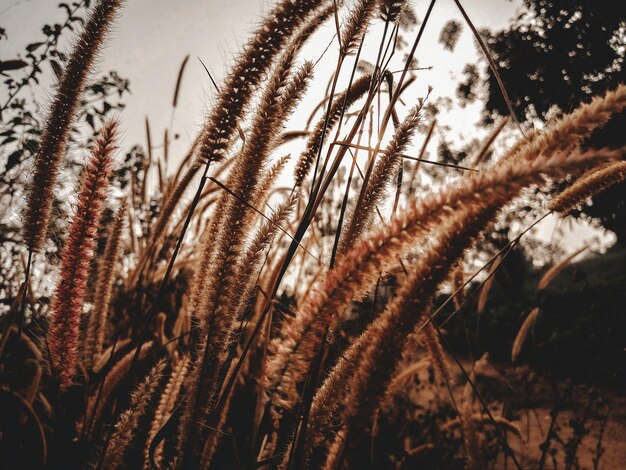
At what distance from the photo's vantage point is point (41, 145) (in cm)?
103

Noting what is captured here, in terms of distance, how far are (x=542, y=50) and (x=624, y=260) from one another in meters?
16.1

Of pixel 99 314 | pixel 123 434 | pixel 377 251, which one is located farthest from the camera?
pixel 99 314

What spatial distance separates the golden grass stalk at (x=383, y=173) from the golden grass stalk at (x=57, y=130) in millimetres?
789

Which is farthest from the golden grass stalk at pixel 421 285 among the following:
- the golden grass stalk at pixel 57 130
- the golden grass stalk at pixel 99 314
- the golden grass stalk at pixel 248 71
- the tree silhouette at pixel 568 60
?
the tree silhouette at pixel 568 60

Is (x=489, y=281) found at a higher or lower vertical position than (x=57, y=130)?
lower

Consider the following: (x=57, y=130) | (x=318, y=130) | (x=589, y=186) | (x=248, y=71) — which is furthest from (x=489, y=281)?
(x=57, y=130)

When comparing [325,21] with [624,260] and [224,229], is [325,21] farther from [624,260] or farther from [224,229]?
[624,260]

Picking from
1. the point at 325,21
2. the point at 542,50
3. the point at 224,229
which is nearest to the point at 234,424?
the point at 224,229

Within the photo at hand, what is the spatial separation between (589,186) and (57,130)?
149 centimetres

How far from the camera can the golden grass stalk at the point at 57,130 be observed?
1021 mm

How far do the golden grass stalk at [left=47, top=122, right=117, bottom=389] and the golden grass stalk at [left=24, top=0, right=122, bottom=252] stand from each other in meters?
0.12

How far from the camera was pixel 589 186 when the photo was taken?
3.75ft

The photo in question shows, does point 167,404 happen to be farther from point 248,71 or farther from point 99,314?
point 248,71

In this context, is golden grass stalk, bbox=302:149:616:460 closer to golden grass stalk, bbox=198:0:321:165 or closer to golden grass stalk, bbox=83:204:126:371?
golden grass stalk, bbox=198:0:321:165
